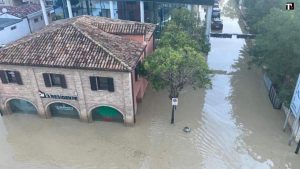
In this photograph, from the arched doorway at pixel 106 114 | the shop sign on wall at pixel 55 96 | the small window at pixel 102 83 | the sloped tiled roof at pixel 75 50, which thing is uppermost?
the sloped tiled roof at pixel 75 50

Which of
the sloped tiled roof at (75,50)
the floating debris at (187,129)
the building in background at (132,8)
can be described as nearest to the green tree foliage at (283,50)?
the floating debris at (187,129)

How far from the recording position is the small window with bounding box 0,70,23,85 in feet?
85.1

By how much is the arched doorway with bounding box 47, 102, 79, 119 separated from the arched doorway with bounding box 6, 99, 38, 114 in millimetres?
1929

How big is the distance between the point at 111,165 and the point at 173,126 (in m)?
7.06

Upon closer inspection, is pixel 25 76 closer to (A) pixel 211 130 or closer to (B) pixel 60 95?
(B) pixel 60 95

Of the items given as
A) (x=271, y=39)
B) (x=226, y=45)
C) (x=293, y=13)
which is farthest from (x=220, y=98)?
(x=226, y=45)

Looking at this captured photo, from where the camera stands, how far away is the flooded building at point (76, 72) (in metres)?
24.0

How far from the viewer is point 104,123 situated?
89.1 feet

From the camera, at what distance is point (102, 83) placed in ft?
81.4

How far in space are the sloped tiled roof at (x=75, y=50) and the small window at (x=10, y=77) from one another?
147cm

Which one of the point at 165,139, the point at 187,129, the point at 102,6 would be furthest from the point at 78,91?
the point at 102,6

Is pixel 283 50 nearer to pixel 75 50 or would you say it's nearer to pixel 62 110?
pixel 75 50

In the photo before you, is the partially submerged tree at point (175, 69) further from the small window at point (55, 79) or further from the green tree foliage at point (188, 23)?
the green tree foliage at point (188, 23)

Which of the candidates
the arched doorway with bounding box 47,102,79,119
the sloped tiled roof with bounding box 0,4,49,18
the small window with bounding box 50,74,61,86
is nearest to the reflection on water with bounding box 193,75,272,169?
the arched doorway with bounding box 47,102,79,119
